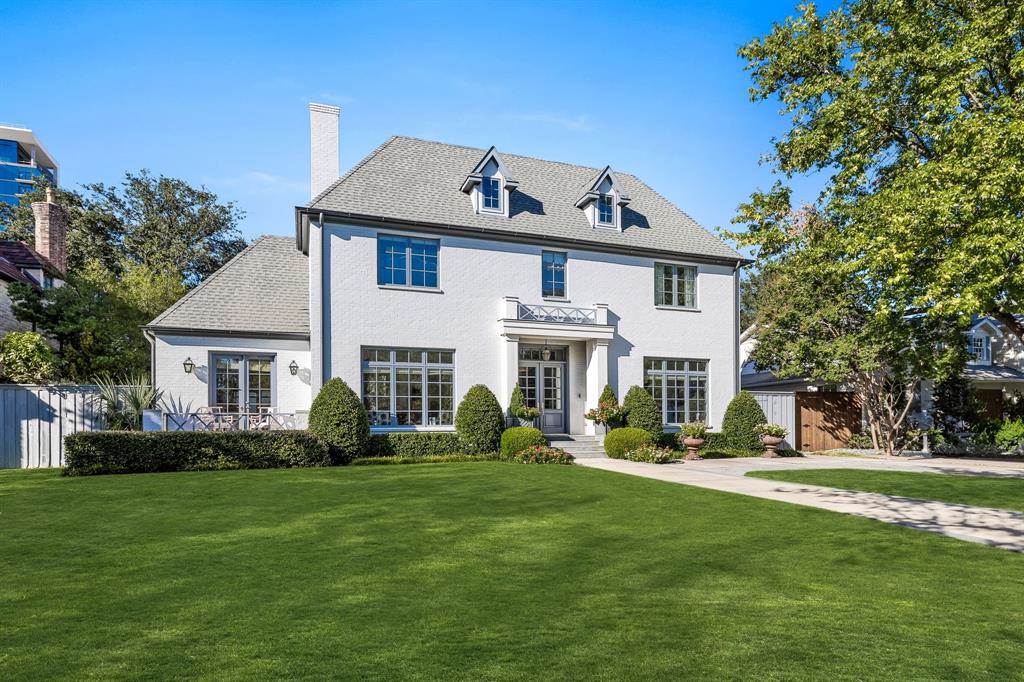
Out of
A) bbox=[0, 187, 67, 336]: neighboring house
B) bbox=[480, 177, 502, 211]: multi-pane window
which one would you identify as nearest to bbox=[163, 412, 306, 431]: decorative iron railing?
bbox=[480, 177, 502, 211]: multi-pane window

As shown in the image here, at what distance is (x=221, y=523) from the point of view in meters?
8.59

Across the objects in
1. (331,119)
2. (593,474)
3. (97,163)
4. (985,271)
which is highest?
(97,163)

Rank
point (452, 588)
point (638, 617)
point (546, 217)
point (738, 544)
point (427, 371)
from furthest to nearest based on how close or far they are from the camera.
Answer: point (546, 217), point (427, 371), point (738, 544), point (452, 588), point (638, 617)

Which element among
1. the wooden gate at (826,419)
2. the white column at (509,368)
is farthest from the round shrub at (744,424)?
the white column at (509,368)

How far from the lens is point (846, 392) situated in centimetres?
2533

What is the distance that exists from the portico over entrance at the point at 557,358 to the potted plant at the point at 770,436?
5.77 metres

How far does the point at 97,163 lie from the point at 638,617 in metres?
42.3

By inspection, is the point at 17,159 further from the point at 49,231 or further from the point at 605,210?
the point at 605,210

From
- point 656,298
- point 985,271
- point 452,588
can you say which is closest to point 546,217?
point 656,298

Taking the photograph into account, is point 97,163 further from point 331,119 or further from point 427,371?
point 427,371

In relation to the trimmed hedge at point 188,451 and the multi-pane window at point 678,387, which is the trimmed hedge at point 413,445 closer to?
the trimmed hedge at point 188,451

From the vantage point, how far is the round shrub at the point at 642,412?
67.6 feet

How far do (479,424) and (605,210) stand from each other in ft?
31.2

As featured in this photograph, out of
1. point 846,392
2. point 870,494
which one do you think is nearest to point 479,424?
point 870,494
